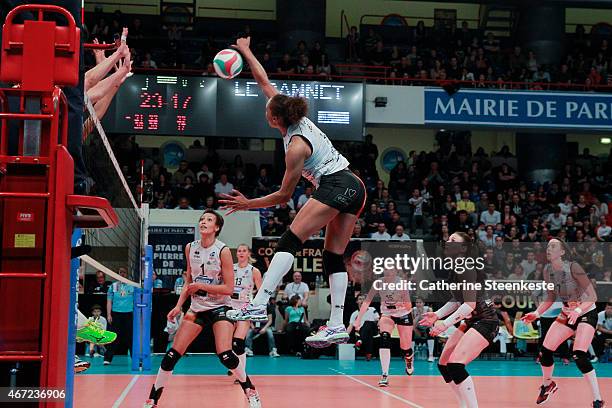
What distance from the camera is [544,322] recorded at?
18.0 m

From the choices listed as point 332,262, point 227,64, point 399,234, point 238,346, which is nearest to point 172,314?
point 238,346

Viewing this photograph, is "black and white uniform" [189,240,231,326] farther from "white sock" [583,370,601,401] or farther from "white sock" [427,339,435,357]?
"white sock" [427,339,435,357]

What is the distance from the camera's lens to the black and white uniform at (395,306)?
534 inches

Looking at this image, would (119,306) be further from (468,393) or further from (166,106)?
(468,393)

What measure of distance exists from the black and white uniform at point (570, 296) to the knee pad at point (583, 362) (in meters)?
0.38

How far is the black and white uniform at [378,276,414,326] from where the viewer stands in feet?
44.5

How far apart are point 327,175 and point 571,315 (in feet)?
17.4

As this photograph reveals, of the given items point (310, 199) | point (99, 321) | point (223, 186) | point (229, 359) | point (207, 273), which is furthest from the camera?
point (223, 186)

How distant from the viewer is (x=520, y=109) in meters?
22.2

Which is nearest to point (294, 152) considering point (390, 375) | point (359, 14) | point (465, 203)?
point (390, 375)

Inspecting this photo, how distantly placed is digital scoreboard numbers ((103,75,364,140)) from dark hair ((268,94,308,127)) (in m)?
13.1

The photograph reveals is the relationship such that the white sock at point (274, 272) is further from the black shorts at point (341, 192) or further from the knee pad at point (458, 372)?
the knee pad at point (458, 372)

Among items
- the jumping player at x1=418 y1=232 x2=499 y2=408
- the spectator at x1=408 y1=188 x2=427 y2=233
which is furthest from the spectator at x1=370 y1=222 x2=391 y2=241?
the jumping player at x1=418 y1=232 x2=499 y2=408

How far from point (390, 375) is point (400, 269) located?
16.8ft
